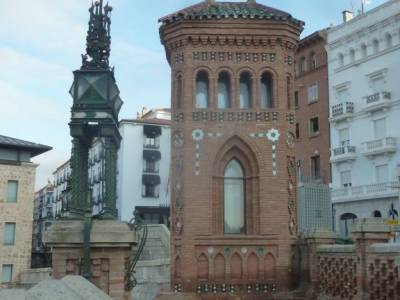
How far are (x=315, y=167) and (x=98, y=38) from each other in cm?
3654

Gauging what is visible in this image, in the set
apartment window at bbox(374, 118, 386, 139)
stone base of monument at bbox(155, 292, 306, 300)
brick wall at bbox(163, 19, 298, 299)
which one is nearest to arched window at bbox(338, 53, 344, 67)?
apartment window at bbox(374, 118, 386, 139)

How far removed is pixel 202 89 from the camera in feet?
59.9

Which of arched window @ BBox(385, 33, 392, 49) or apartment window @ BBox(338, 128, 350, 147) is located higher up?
arched window @ BBox(385, 33, 392, 49)

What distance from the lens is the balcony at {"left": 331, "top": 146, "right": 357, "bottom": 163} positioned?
39.9 metres

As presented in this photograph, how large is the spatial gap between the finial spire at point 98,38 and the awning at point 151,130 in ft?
171

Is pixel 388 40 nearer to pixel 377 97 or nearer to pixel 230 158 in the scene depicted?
pixel 377 97

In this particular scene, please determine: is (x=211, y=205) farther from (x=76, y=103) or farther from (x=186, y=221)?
(x=76, y=103)

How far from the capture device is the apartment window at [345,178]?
4057 cm

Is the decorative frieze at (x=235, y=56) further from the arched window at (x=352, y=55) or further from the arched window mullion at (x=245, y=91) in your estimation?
the arched window at (x=352, y=55)

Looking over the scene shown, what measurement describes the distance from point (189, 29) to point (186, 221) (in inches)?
231

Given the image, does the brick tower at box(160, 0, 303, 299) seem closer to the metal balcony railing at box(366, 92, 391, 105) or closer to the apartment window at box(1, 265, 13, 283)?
the metal balcony railing at box(366, 92, 391, 105)

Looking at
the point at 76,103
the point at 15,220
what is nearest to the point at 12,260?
the point at 15,220

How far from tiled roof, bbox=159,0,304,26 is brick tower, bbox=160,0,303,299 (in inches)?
1.2

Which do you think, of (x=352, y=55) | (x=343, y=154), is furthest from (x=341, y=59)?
(x=343, y=154)
